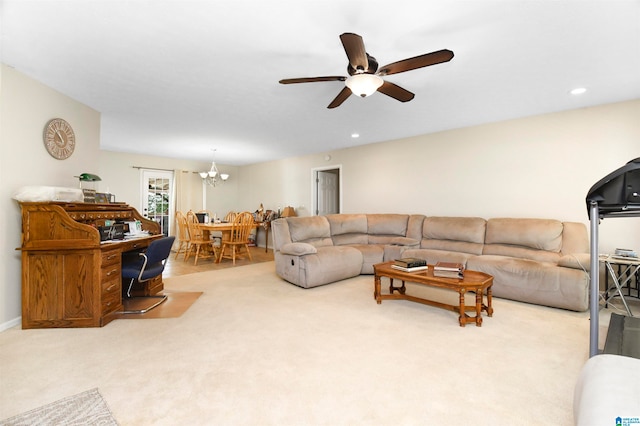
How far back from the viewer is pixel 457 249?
4.26 m

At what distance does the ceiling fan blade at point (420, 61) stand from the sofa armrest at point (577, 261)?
271cm

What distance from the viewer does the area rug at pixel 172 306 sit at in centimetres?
296

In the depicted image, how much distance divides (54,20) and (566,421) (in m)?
3.88

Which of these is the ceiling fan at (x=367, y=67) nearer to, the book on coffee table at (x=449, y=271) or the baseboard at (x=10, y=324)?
the book on coffee table at (x=449, y=271)

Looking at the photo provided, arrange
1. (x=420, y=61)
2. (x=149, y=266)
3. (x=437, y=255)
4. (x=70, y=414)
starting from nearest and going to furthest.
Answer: (x=70, y=414) → (x=420, y=61) → (x=149, y=266) → (x=437, y=255)

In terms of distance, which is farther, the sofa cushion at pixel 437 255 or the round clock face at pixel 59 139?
the sofa cushion at pixel 437 255

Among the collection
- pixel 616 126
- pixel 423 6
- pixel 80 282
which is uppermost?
pixel 423 6

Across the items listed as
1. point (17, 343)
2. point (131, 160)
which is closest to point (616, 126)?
point (17, 343)

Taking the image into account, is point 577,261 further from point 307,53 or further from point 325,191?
point 325,191

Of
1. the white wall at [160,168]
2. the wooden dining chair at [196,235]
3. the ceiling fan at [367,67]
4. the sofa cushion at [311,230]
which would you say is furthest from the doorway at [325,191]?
the ceiling fan at [367,67]

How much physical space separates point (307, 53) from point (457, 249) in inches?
132

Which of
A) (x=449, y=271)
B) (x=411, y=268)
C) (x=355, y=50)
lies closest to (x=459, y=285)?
(x=449, y=271)

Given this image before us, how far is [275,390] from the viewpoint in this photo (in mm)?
1743

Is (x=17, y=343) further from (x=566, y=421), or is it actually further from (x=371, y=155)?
(x=371, y=155)
